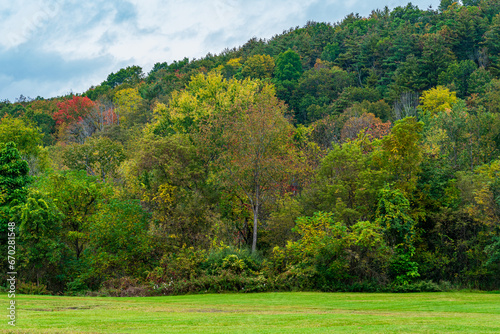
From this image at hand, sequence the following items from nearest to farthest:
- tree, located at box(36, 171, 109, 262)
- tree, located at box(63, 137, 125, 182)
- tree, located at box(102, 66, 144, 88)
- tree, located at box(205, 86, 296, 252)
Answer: tree, located at box(36, 171, 109, 262) → tree, located at box(205, 86, 296, 252) → tree, located at box(63, 137, 125, 182) → tree, located at box(102, 66, 144, 88)

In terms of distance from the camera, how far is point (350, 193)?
31.2m

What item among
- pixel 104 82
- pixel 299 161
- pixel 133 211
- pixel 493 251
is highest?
pixel 104 82

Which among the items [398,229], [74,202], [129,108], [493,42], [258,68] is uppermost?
[258,68]

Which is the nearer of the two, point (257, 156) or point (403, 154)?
point (403, 154)

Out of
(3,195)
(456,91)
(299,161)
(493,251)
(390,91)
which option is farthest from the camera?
(390,91)

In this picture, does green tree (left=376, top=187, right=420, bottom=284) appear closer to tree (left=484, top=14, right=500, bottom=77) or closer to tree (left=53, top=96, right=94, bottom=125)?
tree (left=484, top=14, right=500, bottom=77)

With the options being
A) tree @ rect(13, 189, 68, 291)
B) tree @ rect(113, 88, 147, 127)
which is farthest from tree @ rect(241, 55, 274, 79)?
tree @ rect(13, 189, 68, 291)

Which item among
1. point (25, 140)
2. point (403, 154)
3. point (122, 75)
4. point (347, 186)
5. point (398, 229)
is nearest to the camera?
point (398, 229)

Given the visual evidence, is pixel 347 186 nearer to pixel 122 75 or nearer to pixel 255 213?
pixel 255 213

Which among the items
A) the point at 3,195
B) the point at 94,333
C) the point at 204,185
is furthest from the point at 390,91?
the point at 94,333

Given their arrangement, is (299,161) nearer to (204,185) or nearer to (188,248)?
(204,185)

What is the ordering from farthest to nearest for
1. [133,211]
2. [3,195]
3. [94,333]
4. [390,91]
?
[390,91]
[133,211]
[3,195]
[94,333]

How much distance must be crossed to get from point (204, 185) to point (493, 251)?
19333 millimetres

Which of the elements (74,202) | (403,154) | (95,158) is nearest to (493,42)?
(403,154)
